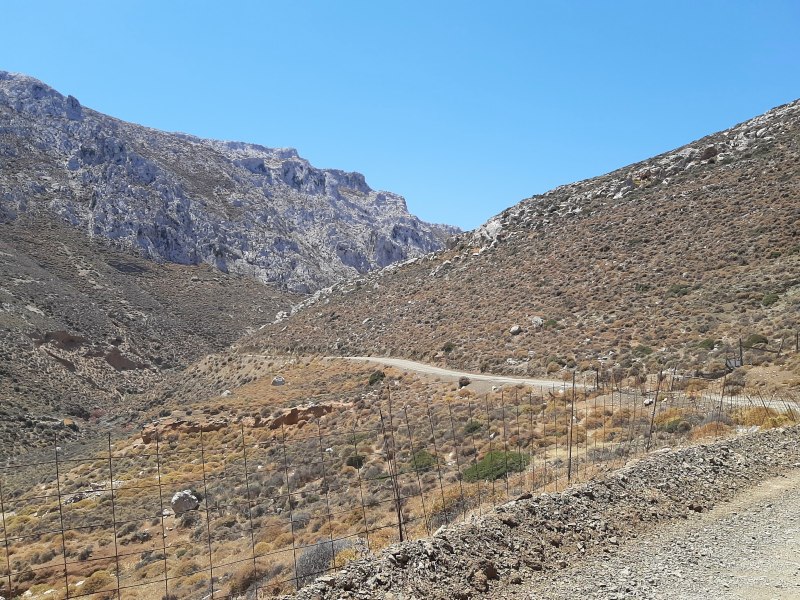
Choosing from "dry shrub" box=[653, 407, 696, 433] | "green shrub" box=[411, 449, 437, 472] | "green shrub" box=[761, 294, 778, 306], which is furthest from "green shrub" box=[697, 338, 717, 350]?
"green shrub" box=[411, 449, 437, 472]

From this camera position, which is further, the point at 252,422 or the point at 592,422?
the point at 252,422

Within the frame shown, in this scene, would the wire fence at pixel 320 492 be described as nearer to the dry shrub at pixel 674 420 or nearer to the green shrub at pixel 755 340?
the dry shrub at pixel 674 420

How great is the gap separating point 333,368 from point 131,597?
31.8 meters

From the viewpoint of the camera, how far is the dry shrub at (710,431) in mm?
13284

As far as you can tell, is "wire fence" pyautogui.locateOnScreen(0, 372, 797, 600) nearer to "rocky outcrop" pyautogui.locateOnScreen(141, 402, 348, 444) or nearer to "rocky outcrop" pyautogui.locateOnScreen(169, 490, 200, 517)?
"rocky outcrop" pyautogui.locateOnScreen(169, 490, 200, 517)

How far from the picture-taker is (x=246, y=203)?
140 m

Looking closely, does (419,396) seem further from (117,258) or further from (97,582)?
(117,258)

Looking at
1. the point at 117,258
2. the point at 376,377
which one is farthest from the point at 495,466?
the point at 117,258

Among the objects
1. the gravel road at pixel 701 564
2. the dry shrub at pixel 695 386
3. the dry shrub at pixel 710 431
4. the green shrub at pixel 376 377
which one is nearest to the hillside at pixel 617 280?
the dry shrub at pixel 695 386

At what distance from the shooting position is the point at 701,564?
23.6 ft

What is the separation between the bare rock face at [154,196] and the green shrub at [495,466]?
92038mm

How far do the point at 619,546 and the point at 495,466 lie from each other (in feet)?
24.7

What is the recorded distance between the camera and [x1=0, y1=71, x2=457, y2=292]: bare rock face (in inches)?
3767

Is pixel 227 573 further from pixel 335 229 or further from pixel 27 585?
pixel 335 229
